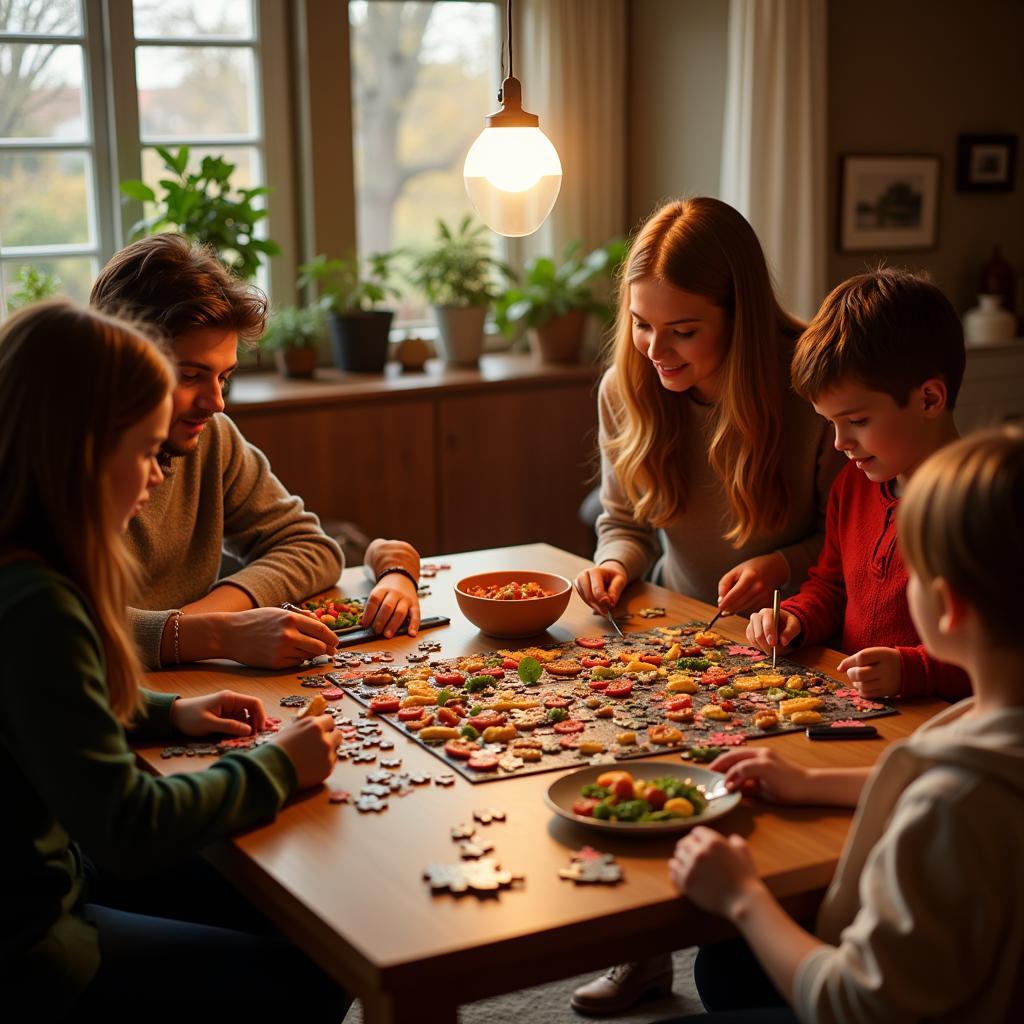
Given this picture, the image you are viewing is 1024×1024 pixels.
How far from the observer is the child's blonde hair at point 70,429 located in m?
1.37

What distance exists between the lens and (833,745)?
66.3 inches

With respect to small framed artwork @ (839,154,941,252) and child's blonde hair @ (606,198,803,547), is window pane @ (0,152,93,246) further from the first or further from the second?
small framed artwork @ (839,154,941,252)

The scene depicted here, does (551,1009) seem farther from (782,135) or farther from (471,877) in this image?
(782,135)

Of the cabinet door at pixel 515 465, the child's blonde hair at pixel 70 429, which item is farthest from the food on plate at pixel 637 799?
the cabinet door at pixel 515 465

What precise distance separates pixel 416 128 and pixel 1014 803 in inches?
163

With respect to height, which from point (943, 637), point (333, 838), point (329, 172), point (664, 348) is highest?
point (329, 172)

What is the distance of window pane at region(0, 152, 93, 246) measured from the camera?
13.8 feet

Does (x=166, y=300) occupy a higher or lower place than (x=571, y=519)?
higher

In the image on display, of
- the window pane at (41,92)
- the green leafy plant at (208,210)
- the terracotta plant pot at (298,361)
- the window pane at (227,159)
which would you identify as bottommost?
the terracotta plant pot at (298,361)

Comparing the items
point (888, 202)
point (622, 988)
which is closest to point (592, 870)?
point (622, 988)

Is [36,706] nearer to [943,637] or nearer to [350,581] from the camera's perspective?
A: [943,637]

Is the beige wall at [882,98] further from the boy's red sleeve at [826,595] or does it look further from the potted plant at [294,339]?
the boy's red sleeve at [826,595]

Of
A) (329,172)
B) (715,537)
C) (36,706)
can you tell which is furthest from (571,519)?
(36,706)

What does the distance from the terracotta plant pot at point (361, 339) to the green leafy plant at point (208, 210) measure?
18.6 inches
